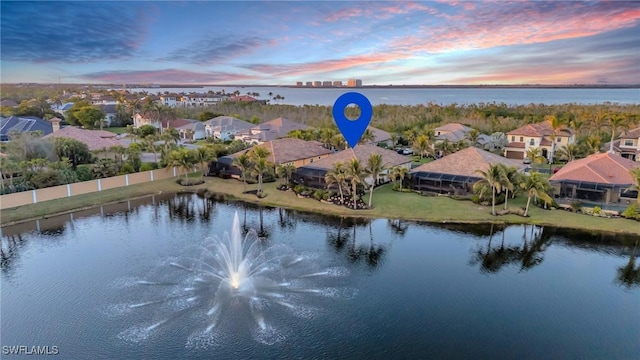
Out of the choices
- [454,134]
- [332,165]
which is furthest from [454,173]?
[454,134]

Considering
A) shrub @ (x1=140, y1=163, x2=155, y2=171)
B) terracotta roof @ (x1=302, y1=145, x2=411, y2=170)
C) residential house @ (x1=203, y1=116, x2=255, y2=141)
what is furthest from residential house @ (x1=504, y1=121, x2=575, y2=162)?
shrub @ (x1=140, y1=163, x2=155, y2=171)

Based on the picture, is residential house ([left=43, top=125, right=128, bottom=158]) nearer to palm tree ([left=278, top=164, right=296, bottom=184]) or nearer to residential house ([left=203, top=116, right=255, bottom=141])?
residential house ([left=203, top=116, right=255, bottom=141])

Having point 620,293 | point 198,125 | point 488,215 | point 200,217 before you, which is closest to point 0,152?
point 200,217

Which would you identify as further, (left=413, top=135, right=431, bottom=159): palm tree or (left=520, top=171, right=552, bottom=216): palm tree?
(left=413, top=135, right=431, bottom=159): palm tree

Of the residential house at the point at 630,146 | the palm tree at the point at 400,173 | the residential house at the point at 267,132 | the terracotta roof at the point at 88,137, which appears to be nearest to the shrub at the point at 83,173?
the terracotta roof at the point at 88,137

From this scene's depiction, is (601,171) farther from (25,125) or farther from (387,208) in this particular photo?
(25,125)

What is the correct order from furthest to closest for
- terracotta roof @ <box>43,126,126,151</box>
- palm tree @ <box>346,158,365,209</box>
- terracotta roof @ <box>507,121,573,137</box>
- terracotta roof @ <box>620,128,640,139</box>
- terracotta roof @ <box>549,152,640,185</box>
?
terracotta roof @ <box>507,121,573,137</box>
terracotta roof @ <box>43,126,126,151</box>
terracotta roof @ <box>620,128,640,139</box>
terracotta roof @ <box>549,152,640,185</box>
palm tree @ <box>346,158,365,209</box>

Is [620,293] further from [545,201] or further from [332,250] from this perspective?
[332,250]
